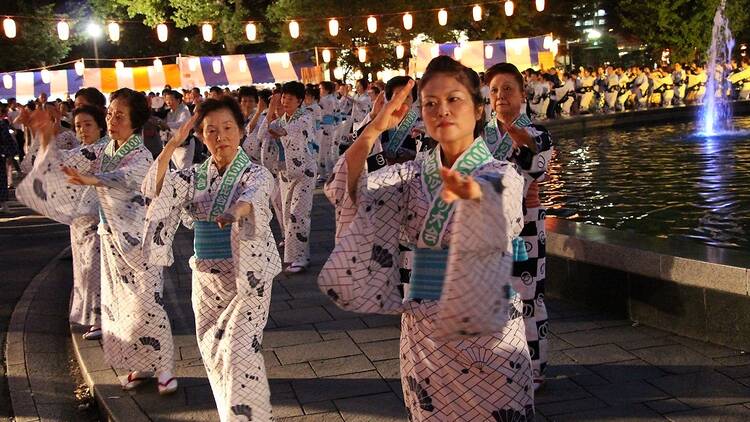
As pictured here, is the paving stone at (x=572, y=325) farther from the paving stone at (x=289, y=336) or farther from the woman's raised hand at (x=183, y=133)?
the woman's raised hand at (x=183, y=133)

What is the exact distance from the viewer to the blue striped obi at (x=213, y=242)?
455 cm

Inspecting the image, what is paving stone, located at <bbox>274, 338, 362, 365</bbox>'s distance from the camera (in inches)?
228

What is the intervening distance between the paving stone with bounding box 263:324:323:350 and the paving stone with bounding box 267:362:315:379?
1.49ft

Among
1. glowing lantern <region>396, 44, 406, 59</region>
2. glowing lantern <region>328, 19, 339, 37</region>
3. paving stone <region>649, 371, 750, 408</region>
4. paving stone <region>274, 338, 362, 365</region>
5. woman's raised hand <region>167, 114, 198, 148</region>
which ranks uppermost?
glowing lantern <region>328, 19, 339, 37</region>

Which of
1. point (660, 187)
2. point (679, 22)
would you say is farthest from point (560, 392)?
point (679, 22)

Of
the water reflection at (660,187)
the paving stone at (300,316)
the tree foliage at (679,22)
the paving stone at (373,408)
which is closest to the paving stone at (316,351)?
the paving stone at (300,316)

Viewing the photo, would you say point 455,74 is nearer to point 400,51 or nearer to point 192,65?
point 192,65

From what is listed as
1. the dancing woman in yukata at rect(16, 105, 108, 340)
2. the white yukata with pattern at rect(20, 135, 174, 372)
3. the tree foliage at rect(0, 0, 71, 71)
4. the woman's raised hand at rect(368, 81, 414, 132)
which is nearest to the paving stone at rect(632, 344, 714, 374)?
the woman's raised hand at rect(368, 81, 414, 132)

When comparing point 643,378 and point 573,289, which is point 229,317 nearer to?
point 643,378

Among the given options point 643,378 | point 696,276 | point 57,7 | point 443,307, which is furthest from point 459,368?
point 57,7

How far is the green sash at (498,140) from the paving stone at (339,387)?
59.2 inches

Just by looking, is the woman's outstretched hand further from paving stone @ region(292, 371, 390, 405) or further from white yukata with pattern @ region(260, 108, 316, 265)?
white yukata with pattern @ region(260, 108, 316, 265)

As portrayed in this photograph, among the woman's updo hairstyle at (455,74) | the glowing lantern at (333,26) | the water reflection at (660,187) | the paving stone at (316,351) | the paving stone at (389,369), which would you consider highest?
the glowing lantern at (333,26)

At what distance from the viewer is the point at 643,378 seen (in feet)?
16.1
